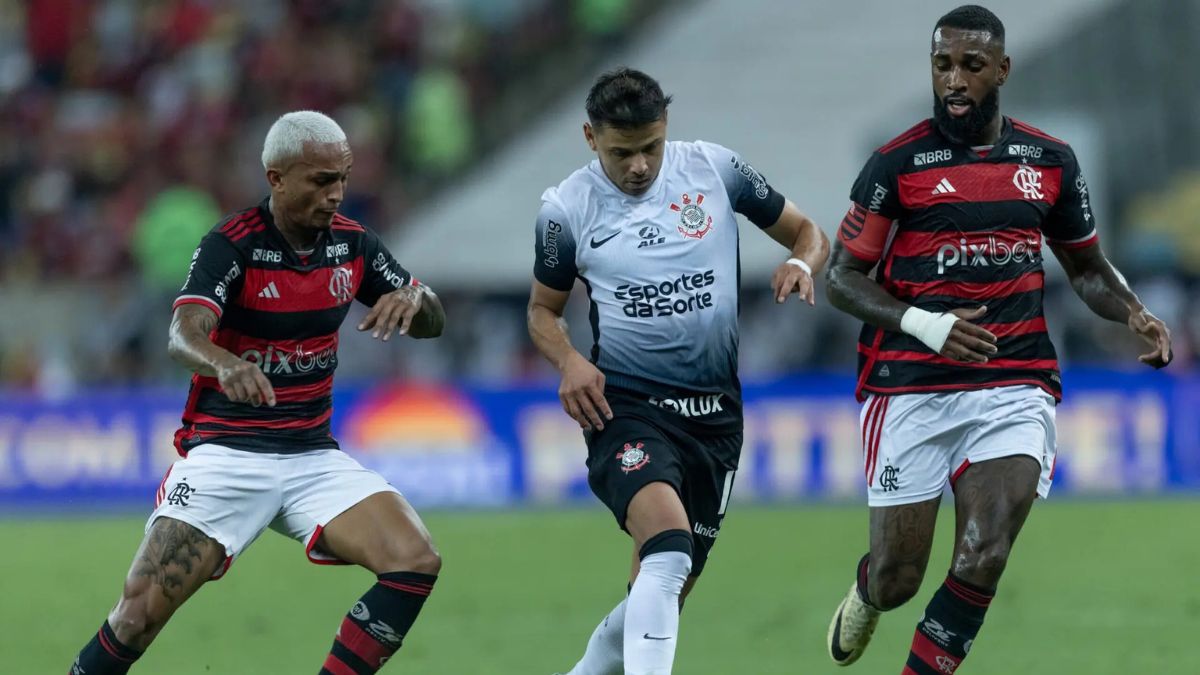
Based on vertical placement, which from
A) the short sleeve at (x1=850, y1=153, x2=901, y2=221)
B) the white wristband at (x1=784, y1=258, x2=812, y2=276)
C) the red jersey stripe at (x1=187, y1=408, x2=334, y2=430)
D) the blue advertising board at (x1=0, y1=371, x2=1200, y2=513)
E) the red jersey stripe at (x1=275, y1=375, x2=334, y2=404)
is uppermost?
the short sleeve at (x1=850, y1=153, x2=901, y2=221)

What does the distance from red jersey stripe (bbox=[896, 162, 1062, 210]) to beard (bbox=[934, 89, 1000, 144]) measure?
0.42 feet

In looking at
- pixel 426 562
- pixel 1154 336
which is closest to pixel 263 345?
pixel 426 562

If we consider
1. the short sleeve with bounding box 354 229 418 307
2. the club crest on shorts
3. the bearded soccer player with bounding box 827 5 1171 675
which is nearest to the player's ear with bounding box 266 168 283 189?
the short sleeve with bounding box 354 229 418 307

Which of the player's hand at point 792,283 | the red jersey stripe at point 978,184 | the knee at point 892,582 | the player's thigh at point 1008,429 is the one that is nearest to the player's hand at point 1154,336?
the player's thigh at point 1008,429

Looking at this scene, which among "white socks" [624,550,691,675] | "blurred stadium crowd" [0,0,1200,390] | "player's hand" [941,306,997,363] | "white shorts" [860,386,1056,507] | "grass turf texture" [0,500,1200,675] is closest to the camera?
"white socks" [624,550,691,675]

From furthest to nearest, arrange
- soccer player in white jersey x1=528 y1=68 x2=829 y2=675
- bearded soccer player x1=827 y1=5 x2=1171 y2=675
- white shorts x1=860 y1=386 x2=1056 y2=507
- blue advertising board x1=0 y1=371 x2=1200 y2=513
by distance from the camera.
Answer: blue advertising board x1=0 y1=371 x2=1200 y2=513 → white shorts x1=860 y1=386 x2=1056 y2=507 → soccer player in white jersey x1=528 y1=68 x2=829 y2=675 → bearded soccer player x1=827 y1=5 x2=1171 y2=675

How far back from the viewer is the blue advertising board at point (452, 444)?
19328mm

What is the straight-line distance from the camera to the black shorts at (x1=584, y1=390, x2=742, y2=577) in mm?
8039

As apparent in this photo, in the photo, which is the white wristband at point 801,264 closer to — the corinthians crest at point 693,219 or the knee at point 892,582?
the corinthians crest at point 693,219

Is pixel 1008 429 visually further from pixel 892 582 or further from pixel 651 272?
pixel 651 272

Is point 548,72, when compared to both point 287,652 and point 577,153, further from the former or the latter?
point 287,652

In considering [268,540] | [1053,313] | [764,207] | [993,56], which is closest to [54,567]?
[268,540]

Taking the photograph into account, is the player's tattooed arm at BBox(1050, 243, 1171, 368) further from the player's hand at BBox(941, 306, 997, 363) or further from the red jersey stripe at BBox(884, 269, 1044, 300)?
the player's hand at BBox(941, 306, 997, 363)

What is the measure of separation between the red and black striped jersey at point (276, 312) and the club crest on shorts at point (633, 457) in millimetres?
1258
